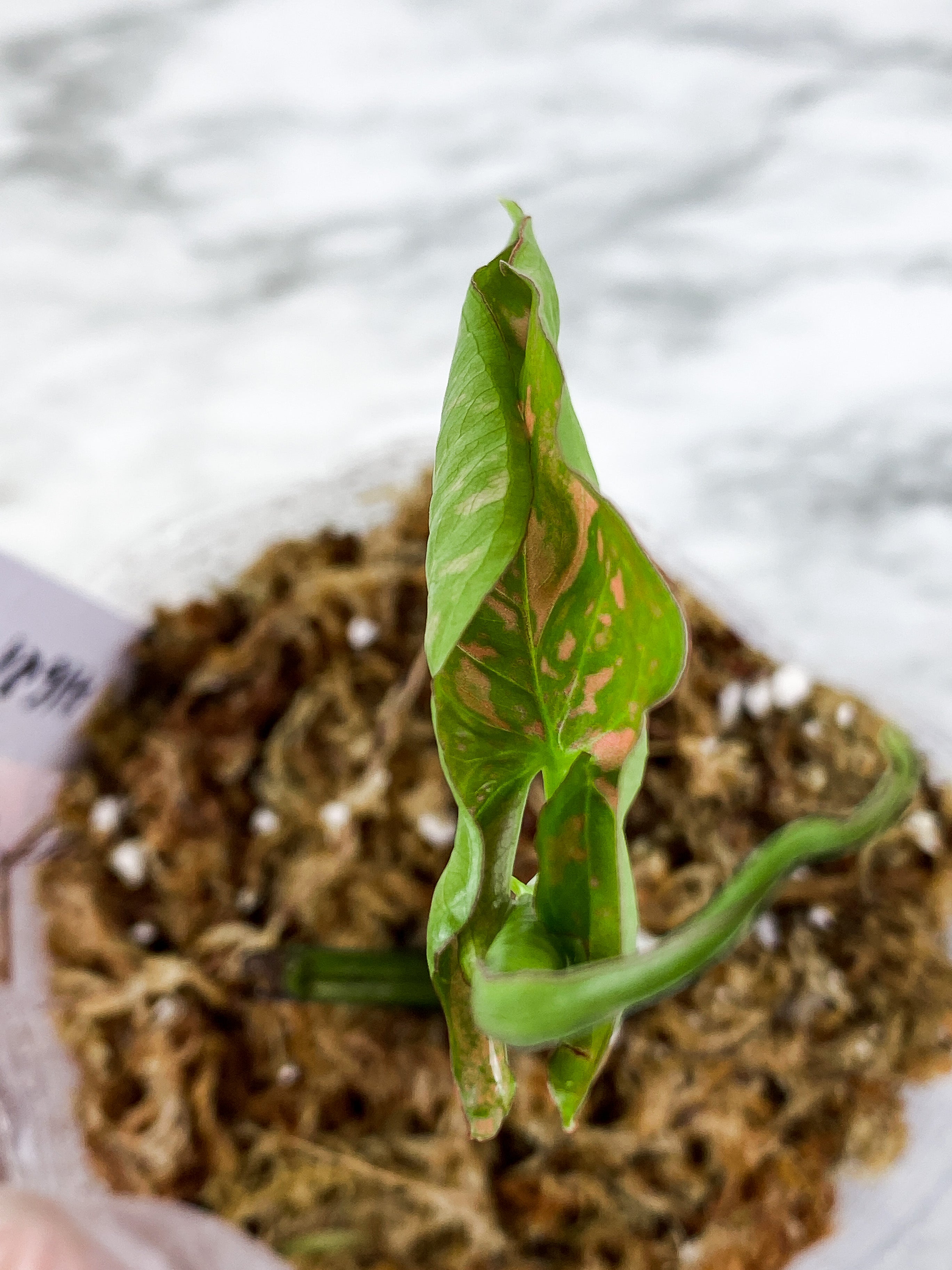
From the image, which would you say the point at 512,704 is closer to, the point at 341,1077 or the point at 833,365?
the point at 341,1077

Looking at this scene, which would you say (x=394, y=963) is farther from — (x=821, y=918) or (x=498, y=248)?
(x=498, y=248)

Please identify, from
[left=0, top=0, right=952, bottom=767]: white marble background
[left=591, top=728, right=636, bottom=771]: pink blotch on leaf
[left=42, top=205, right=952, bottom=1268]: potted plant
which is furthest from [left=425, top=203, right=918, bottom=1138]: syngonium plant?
[left=0, top=0, right=952, bottom=767]: white marble background

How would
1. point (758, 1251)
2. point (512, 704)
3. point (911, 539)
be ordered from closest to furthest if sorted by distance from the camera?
1. point (512, 704)
2. point (758, 1251)
3. point (911, 539)

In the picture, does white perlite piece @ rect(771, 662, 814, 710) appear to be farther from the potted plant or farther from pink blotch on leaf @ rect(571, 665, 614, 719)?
pink blotch on leaf @ rect(571, 665, 614, 719)

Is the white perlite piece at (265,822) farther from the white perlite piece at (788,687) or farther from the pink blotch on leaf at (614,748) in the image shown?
the pink blotch on leaf at (614,748)

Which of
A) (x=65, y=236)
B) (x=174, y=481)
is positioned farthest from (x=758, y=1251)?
(x=65, y=236)
